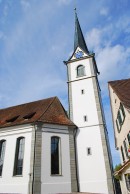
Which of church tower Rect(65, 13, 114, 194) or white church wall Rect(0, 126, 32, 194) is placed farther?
church tower Rect(65, 13, 114, 194)

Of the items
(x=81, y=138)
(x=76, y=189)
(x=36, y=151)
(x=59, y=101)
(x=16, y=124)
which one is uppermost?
(x=59, y=101)

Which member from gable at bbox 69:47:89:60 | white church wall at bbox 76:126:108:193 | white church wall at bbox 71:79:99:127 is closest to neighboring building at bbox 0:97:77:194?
white church wall at bbox 76:126:108:193

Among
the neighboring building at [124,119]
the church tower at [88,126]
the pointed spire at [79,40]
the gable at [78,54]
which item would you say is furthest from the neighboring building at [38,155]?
the pointed spire at [79,40]

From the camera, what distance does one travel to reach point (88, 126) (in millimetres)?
19672

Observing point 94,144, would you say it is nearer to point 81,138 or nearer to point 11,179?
point 81,138

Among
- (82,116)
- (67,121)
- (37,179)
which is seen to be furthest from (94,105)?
(37,179)

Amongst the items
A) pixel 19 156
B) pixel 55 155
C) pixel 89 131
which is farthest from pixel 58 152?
pixel 89 131

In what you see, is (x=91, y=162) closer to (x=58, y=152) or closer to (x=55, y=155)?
(x=58, y=152)

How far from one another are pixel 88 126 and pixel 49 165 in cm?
594

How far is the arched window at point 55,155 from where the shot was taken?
649 inches

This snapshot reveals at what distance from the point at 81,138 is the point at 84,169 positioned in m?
3.09

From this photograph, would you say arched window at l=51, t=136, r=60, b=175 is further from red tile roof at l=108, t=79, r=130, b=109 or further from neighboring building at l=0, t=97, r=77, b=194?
red tile roof at l=108, t=79, r=130, b=109

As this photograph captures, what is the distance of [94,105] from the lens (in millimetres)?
20969

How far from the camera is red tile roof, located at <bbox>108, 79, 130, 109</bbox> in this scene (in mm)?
13209
